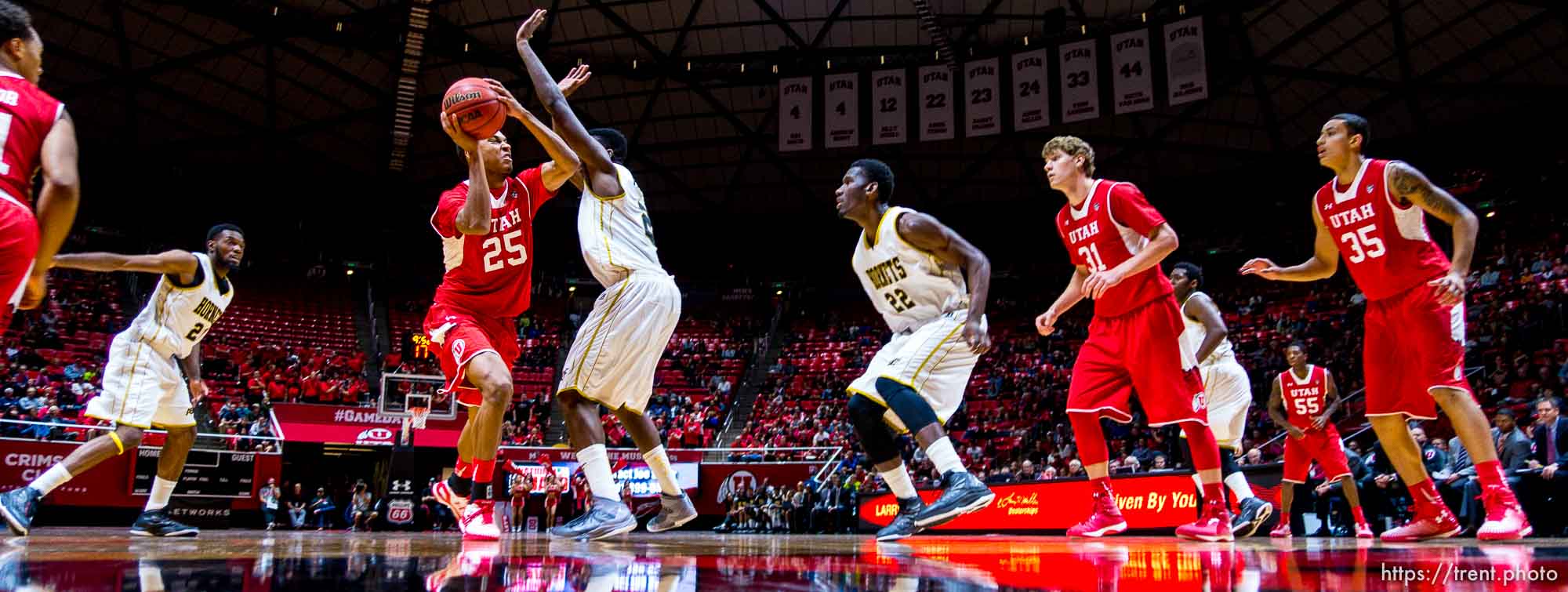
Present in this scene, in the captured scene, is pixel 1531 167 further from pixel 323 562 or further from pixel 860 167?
pixel 323 562

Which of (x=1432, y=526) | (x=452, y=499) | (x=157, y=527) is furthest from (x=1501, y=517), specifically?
(x=157, y=527)

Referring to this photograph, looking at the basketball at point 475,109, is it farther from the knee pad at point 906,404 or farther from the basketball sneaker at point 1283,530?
the basketball sneaker at point 1283,530

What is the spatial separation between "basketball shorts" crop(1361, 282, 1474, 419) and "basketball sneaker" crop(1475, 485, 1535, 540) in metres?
0.37

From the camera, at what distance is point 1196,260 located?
88.2 ft

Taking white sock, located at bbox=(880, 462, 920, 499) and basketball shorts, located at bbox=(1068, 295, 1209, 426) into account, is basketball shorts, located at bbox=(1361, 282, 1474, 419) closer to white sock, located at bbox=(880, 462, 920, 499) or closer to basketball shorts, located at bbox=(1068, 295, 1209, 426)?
basketball shorts, located at bbox=(1068, 295, 1209, 426)

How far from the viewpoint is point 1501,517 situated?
167 inches

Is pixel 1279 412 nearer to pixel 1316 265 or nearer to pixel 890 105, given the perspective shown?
pixel 1316 265

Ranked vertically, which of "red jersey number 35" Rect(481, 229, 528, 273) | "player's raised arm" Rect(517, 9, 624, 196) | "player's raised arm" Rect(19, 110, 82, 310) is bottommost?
"player's raised arm" Rect(19, 110, 82, 310)

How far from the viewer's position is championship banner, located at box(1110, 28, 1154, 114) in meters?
16.4

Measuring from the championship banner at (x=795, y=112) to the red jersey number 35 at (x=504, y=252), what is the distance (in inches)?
540

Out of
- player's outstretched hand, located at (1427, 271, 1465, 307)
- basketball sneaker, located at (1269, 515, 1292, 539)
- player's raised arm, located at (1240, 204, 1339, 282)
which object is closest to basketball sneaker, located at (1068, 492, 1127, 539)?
player's raised arm, located at (1240, 204, 1339, 282)

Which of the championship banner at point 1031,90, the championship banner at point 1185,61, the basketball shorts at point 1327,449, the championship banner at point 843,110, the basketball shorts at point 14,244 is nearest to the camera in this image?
the basketball shorts at point 14,244

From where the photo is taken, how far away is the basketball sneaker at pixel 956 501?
4086 millimetres

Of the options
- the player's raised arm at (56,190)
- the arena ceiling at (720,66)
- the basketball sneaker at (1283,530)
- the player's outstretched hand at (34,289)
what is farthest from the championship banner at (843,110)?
the player's raised arm at (56,190)
